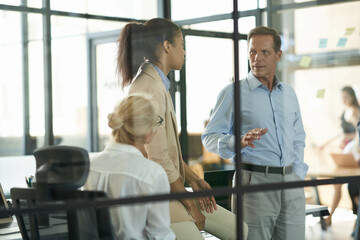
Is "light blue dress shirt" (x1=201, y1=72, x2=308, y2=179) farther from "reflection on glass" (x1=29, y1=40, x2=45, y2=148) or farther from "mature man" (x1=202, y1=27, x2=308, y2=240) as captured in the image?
"reflection on glass" (x1=29, y1=40, x2=45, y2=148)

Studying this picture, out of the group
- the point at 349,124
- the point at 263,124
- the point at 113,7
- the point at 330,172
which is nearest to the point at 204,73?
the point at 263,124

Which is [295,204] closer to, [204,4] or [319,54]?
[319,54]

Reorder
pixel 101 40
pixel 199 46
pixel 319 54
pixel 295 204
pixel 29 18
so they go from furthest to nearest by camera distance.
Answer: pixel 319 54, pixel 295 204, pixel 199 46, pixel 101 40, pixel 29 18

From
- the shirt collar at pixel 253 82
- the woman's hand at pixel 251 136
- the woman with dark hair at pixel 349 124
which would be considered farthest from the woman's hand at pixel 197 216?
the woman with dark hair at pixel 349 124

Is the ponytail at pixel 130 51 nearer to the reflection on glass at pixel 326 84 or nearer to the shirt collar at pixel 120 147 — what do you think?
the shirt collar at pixel 120 147

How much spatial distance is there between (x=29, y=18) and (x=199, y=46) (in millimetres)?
912

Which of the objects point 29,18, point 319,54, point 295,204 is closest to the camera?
point 29,18

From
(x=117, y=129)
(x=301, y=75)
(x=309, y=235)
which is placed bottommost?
(x=309, y=235)

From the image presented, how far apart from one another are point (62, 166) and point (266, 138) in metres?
A: 1.12

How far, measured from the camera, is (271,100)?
2.90 meters

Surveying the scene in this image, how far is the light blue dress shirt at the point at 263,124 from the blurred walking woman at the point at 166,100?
0.25m

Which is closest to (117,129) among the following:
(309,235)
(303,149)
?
(303,149)

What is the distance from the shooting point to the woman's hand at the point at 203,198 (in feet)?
8.39

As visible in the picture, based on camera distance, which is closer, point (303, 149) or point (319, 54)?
point (303, 149)
